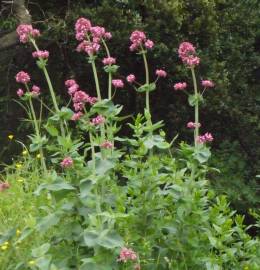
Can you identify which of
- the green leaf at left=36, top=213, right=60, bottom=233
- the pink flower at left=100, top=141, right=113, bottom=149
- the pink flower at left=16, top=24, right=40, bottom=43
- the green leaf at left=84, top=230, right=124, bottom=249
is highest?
the pink flower at left=16, top=24, right=40, bottom=43

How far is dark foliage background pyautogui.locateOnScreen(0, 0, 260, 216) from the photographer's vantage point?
593cm

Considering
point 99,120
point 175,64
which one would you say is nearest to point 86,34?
point 99,120

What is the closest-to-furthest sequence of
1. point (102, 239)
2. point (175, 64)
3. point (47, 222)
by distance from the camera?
point (102, 239), point (47, 222), point (175, 64)

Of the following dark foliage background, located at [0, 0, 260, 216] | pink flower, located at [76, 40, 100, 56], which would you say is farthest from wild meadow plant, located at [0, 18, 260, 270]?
dark foliage background, located at [0, 0, 260, 216]

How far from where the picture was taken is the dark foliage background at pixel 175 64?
593 centimetres

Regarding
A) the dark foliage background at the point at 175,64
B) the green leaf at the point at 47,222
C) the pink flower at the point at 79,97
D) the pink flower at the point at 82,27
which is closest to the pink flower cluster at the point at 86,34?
the pink flower at the point at 82,27

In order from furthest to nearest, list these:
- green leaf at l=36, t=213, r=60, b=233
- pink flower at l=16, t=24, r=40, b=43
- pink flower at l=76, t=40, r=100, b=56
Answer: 1. pink flower at l=16, t=24, r=40, b=43
2. pink flower at l=76, t=40, r=100, b=56
3. green leaf at l=36, t=213, r=60, b=233

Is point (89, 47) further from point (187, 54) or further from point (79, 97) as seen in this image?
point (187, 54)

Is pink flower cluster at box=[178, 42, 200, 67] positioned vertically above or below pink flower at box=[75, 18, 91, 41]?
below

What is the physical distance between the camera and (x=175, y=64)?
6.08 meters

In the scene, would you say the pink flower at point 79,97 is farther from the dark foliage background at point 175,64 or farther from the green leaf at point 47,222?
the dark foliage background at point 175,64

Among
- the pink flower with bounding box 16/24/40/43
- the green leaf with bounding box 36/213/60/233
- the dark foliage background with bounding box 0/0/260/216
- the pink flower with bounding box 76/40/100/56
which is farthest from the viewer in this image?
the dark foliage background with bounding box 0/0/260/216

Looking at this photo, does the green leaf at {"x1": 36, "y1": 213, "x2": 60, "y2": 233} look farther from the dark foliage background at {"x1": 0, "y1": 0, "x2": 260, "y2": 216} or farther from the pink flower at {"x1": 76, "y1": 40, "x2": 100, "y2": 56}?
the dark foliage background at {"x1": 0, "y1": 0, "x2": 260, "y2": 216}

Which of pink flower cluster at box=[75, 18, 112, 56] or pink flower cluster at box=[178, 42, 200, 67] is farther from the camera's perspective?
pink flower cluster at box=[178, 42, 200, 67]
